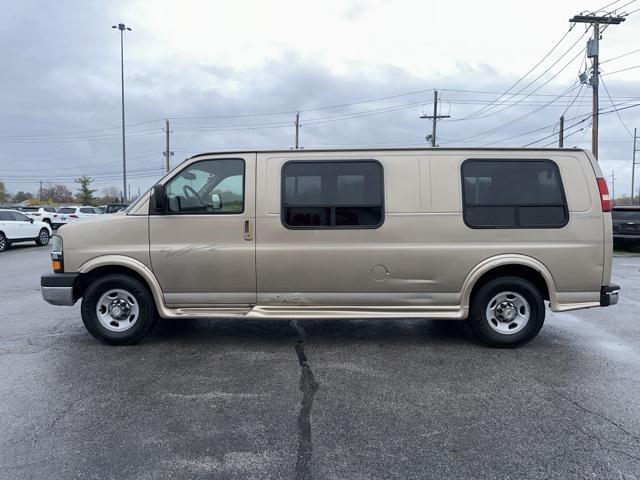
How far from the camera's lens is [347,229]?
536 cm

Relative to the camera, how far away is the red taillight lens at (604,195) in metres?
5.32

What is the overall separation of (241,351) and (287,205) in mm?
1701

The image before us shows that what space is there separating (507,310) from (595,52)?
2177cm

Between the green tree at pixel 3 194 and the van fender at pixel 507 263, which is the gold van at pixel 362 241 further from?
the green tree at pixel 3 194

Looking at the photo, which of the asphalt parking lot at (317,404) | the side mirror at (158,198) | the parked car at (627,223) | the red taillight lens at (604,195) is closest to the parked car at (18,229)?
the asphalt parking lot at (317,404)

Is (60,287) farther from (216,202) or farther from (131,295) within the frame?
(216,202)

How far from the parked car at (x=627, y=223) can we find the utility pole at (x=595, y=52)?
265 inches

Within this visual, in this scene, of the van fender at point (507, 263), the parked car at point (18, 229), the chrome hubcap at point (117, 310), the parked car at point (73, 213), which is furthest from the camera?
the parked car at point (73, 213)


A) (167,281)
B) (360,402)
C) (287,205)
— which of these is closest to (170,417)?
(360,402)

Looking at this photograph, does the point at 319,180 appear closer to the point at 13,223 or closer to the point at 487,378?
the point at 487,378

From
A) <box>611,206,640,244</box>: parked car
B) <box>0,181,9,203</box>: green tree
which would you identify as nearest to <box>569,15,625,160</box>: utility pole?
<box>611,206,640,244</box>: parked car

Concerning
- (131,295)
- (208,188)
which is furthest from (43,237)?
(208,188)

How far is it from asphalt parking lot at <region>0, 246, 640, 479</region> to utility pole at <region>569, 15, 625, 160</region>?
60.5 ft

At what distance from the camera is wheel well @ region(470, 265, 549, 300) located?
547 centimetres
